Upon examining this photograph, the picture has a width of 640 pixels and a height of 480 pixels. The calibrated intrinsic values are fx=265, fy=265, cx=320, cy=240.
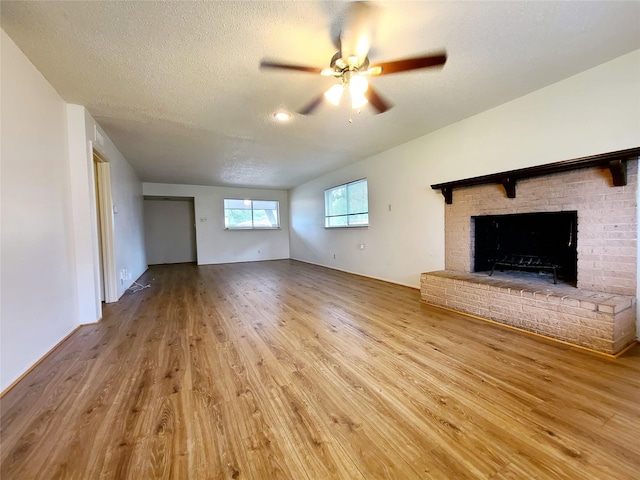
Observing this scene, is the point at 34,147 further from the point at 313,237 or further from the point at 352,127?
the point at 313,237

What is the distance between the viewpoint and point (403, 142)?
430 centimetres

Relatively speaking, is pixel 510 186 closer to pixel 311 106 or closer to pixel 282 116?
pixel 311 106

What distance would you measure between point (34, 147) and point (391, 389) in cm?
327

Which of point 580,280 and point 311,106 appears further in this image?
point 311,106

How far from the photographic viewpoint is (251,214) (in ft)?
28.2

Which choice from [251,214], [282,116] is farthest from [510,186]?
[251,214]

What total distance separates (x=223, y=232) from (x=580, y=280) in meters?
7.92

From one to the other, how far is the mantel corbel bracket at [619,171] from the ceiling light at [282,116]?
10.1ft

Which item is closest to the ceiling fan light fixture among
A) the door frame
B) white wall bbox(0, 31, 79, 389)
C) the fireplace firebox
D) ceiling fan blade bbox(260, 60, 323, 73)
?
ceiling fan blade bbox(260, 60, 323, 73)

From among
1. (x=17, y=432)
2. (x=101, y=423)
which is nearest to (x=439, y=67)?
(x=101, y=423)

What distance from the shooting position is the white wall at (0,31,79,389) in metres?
1.77

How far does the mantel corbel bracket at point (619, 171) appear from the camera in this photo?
216 centimetres

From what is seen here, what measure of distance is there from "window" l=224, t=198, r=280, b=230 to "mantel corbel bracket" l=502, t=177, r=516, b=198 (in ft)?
22.7

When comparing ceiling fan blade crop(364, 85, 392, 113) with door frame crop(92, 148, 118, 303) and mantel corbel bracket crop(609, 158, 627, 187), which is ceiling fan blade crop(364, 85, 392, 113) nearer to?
mantel corbel bracket crop(609, 158, 627, 187)
